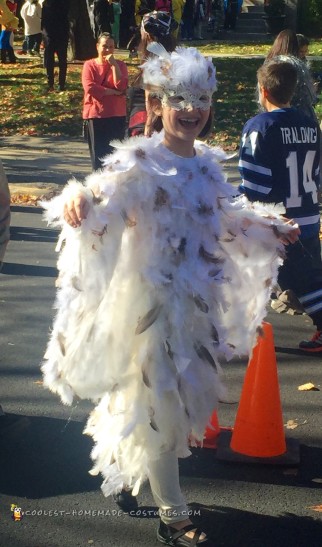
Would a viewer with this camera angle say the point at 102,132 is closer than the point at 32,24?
Yes

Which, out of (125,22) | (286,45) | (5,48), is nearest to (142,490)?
(286,45)

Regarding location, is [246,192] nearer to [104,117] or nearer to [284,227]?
[284,227]

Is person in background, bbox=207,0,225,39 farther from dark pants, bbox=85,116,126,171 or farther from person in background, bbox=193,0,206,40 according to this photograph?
dark pants, bbox=85,116,126,171

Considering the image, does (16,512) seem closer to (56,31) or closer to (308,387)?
(308,387)

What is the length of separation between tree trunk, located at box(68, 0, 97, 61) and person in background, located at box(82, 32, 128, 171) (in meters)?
12.9

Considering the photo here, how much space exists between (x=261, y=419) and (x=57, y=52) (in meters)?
15.8

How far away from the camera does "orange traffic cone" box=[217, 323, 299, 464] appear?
4.91 meters

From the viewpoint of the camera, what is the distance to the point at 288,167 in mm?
6367

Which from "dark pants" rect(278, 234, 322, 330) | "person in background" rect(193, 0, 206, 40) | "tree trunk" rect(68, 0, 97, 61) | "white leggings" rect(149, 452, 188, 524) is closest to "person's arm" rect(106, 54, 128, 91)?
"dark pants" rect(278, 234, 322, 330)

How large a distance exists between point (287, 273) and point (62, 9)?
560 inches

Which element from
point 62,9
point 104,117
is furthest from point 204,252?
point 62,9

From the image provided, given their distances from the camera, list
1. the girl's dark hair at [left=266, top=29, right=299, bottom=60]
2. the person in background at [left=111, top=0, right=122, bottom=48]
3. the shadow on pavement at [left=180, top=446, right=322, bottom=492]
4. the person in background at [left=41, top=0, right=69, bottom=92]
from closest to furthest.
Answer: the shadow on pavement at [left=180, top=446, right=322, bottom=492]
the girl's dark hair at [left=266, top=29, right=299, bottom=60]
the person in background at [left=41, top=0, right=69, bottom=92]
the person in background at [left=111, top=0, right=122, bottom=48]

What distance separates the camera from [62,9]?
19.5 metres

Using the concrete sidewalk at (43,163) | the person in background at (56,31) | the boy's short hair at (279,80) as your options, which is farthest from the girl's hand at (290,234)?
the person in background at (56,31)
